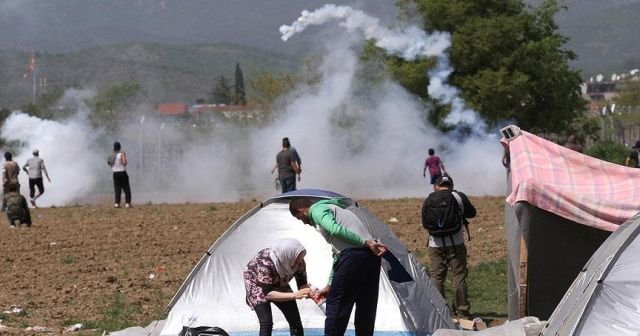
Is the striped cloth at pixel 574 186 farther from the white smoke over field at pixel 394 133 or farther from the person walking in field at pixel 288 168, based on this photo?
the white smoke over field at pixel 394 133

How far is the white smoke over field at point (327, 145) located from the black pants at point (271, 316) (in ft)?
95.3

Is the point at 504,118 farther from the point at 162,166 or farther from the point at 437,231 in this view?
the point at 437,231

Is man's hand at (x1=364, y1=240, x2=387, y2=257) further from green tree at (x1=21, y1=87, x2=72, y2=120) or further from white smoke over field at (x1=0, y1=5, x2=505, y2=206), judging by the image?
green tree at (x1=21, y1=87, x2=72, y2=120)

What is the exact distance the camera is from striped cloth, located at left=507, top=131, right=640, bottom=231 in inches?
468

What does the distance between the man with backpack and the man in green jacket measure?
2.99 m

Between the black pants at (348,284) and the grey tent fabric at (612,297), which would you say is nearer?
the grey tent fabric at (612,297)

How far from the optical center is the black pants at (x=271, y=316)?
36.0 feet

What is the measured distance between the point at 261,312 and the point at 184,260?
8.41m

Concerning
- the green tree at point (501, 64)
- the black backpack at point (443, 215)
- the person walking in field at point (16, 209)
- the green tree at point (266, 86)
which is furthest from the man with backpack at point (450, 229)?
the green tree at point (266, 86)

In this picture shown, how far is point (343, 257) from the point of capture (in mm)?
10492

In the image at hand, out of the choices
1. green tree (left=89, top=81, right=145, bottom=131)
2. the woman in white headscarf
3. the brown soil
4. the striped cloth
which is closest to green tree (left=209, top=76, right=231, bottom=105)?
green tree (left=89, top=81, right=145, bottom=131)

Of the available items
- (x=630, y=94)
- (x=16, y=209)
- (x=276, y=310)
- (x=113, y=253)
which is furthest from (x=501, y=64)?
(x=630, y=94)

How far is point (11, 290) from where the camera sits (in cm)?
1636

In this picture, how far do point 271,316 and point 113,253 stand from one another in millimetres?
9711
